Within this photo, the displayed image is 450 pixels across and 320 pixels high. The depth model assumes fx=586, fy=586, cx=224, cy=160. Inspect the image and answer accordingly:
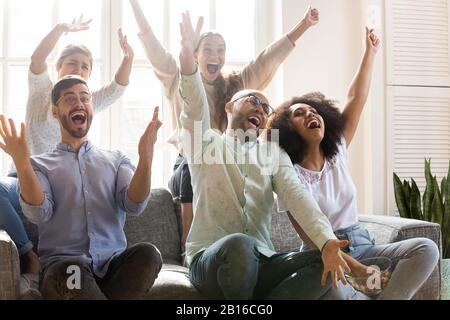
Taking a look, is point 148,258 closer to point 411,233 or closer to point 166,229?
point 166,229

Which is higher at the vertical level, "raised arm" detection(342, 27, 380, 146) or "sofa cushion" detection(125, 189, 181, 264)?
"raised arm" detection(342, 27, 380, 146)

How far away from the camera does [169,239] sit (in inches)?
93.9

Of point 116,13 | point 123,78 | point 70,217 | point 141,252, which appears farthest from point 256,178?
point 116,13

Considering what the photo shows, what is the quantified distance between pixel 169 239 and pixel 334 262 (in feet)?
3.11

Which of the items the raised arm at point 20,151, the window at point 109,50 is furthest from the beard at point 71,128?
the window at point 109,50

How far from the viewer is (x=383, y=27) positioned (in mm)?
3227

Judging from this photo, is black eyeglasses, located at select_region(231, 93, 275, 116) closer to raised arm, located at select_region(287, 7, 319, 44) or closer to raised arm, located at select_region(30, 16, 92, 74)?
raised arm, located at select_region(287, 7, 319, 44)

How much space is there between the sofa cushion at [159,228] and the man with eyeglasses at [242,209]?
0.50 metres

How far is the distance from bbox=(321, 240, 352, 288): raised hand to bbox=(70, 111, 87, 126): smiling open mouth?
86cm

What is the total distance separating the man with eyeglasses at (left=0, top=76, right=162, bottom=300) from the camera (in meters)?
1.69

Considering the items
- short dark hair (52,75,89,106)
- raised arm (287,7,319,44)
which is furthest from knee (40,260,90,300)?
raised arm (287,7,319,44)

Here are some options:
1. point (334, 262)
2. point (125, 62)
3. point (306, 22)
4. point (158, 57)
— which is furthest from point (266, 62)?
point (334, 262)

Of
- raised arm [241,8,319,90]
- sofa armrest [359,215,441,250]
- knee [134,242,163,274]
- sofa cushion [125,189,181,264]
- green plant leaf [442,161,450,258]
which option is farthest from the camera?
green plant leaf [442,161,450,258]

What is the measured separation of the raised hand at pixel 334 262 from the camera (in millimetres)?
1590
